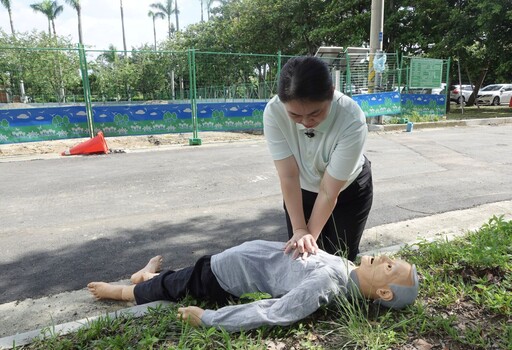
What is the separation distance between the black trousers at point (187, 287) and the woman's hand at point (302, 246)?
1.61ft

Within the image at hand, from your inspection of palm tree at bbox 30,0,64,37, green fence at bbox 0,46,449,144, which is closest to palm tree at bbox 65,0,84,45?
palm tree at bbox 30,0,64,37

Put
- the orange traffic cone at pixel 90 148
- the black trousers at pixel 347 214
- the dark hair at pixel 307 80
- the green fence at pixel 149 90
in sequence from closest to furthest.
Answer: the dark hair at pixel 307 80, the black trousers at pixel 347 214, the orange traffic cone at pixel 90 148, the green fence at pixel 149 90

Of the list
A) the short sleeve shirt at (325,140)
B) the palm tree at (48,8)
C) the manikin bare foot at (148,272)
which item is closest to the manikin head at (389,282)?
the short sleeve shirt at (325,140)

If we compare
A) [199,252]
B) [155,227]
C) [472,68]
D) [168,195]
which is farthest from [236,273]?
[472,68]

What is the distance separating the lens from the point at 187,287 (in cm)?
243

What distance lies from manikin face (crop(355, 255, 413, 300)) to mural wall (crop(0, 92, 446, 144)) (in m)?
8.53

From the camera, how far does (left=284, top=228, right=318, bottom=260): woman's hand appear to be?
2230 millimetres

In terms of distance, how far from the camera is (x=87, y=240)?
385 cm

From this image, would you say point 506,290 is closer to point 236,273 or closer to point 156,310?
point 236,273

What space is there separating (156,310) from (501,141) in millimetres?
10298

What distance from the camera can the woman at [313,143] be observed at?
186cm

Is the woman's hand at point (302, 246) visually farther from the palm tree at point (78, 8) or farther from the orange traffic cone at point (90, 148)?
the palm tree at point (78, 8)

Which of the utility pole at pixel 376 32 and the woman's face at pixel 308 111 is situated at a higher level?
the utility pole at pixel 376 32

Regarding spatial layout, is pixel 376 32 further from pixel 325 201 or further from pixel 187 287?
pixel 187 287
